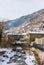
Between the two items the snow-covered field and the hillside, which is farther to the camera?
→ the hillside

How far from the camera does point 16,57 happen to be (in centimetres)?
215

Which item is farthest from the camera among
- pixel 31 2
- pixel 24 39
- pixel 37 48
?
pixel 31 2

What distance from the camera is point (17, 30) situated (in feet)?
7.32

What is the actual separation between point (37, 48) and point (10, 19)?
2.27 feet

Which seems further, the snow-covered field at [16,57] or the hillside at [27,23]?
the hillside at [27,23]

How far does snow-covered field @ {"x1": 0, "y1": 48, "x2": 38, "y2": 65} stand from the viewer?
2.04 m

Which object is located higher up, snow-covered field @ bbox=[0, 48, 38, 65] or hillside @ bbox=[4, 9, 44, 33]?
hillside @ bbox=[4, 9, 44, 33]

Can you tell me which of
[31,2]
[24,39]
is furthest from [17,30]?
[31,2]

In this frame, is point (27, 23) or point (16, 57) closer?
point (16, 57)

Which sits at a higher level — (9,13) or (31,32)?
(9,13)

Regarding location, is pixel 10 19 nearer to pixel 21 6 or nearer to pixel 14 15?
pixel 14 15

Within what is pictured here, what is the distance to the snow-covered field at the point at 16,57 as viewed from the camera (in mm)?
2040

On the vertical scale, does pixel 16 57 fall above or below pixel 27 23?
below

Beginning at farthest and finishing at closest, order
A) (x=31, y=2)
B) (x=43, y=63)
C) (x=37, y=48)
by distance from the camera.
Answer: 1. (x=31, y=2)
2. (x=37, y=48)
3. (x=43, y=63)
